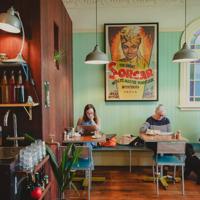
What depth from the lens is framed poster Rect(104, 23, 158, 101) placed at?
503cm

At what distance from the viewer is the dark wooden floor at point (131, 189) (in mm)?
3725

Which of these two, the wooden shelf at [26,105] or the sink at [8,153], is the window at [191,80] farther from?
the sink at [8,153]

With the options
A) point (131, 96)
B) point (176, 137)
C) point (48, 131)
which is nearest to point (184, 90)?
point (131, 96)

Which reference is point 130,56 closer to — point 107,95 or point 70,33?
point 107,95

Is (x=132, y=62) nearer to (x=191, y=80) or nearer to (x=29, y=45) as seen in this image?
(x=191, y=80)

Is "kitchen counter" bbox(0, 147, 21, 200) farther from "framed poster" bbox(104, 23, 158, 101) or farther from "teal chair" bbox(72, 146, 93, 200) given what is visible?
"framed poster" bbox(104, 23, 158, 101)

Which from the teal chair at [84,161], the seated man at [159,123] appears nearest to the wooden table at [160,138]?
the seated man at [159,123]

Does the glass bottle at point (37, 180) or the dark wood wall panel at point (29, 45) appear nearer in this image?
the glass bottle at point (37, 180)

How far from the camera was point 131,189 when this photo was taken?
3.99 metres

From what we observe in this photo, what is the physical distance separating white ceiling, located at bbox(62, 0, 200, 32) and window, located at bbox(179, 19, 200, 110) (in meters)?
0.31

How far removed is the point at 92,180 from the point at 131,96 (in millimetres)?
1803

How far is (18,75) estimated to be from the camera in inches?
111

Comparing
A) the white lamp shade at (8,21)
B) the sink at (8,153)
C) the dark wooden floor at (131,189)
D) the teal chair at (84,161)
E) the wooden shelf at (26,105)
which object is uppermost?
the white lamp shade at (8,21)

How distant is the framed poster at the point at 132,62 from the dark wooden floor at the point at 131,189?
4.99ft
